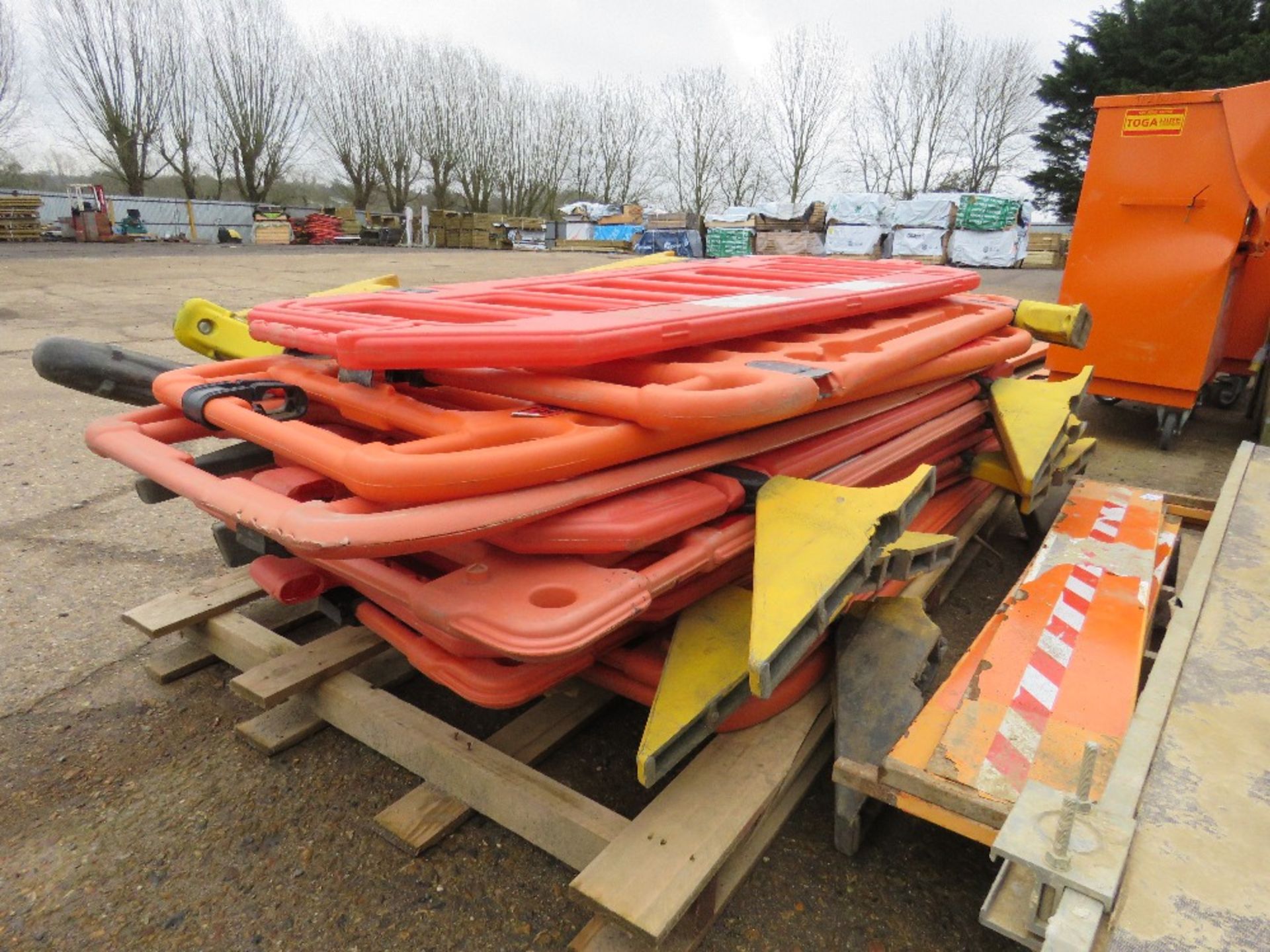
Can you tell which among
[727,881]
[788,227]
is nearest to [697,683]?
[727,881]

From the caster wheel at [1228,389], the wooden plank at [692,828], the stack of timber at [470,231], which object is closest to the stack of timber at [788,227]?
the stack of timber at [470,231]

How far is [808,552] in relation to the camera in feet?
4.90

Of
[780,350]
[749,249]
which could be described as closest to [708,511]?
[780,350]

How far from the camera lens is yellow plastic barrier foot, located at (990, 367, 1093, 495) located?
2510 millimetres

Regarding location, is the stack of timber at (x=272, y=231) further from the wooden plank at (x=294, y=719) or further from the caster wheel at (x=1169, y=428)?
the wooden plank at (x=294, y=719)

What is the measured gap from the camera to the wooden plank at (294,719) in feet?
6.39

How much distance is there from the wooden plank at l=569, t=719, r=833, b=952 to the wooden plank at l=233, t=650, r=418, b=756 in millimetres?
922

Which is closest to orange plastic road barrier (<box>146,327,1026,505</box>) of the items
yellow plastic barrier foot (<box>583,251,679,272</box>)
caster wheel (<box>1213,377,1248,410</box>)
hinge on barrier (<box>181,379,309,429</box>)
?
hinge on barrier (<box>181,379,309,429</box>)

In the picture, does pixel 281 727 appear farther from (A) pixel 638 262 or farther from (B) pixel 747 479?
(A) pixel 638 262

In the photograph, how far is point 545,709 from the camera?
199cm

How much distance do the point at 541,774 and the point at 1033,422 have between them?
2.06 m

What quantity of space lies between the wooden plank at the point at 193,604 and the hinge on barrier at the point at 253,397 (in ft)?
2.07

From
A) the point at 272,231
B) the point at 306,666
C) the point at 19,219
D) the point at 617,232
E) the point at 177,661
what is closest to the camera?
the point at 306,666

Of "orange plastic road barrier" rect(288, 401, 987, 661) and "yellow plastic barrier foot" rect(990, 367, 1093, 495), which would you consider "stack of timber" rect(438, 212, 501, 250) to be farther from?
"orange plastic road barrier" rect(288, 401, 987, 661)
